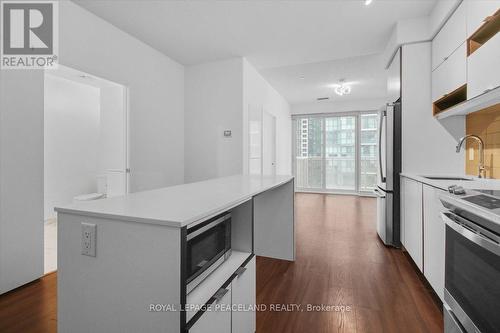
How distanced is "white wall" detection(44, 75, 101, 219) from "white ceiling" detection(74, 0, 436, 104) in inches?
90.0

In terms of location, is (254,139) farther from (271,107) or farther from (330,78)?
(330,78)

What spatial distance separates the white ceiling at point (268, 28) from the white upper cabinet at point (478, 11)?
689mm

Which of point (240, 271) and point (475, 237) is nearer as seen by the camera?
point (475, 237)

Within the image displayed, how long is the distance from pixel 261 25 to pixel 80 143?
161 inches

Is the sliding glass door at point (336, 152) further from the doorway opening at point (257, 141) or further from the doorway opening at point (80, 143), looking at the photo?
the doorway opening at point (80, 143)

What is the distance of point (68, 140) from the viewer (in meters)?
4.71

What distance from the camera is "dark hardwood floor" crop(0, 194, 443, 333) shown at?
67.9 inches

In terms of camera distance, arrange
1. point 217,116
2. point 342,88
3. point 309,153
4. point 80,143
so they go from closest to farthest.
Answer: point 217,116, point 80,143, point 342,88, point 309,153

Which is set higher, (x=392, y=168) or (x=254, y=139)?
(x=254, y=139)

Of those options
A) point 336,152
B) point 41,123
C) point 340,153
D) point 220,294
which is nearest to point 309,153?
point 336,152

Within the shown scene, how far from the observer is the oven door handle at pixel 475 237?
0.98 m

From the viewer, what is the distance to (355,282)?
7.57 feet

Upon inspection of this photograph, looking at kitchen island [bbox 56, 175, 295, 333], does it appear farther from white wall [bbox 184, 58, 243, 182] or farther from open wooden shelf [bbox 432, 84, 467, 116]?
white wall [bbox 184, 58, 243, 182]

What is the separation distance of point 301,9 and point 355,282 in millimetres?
2787
